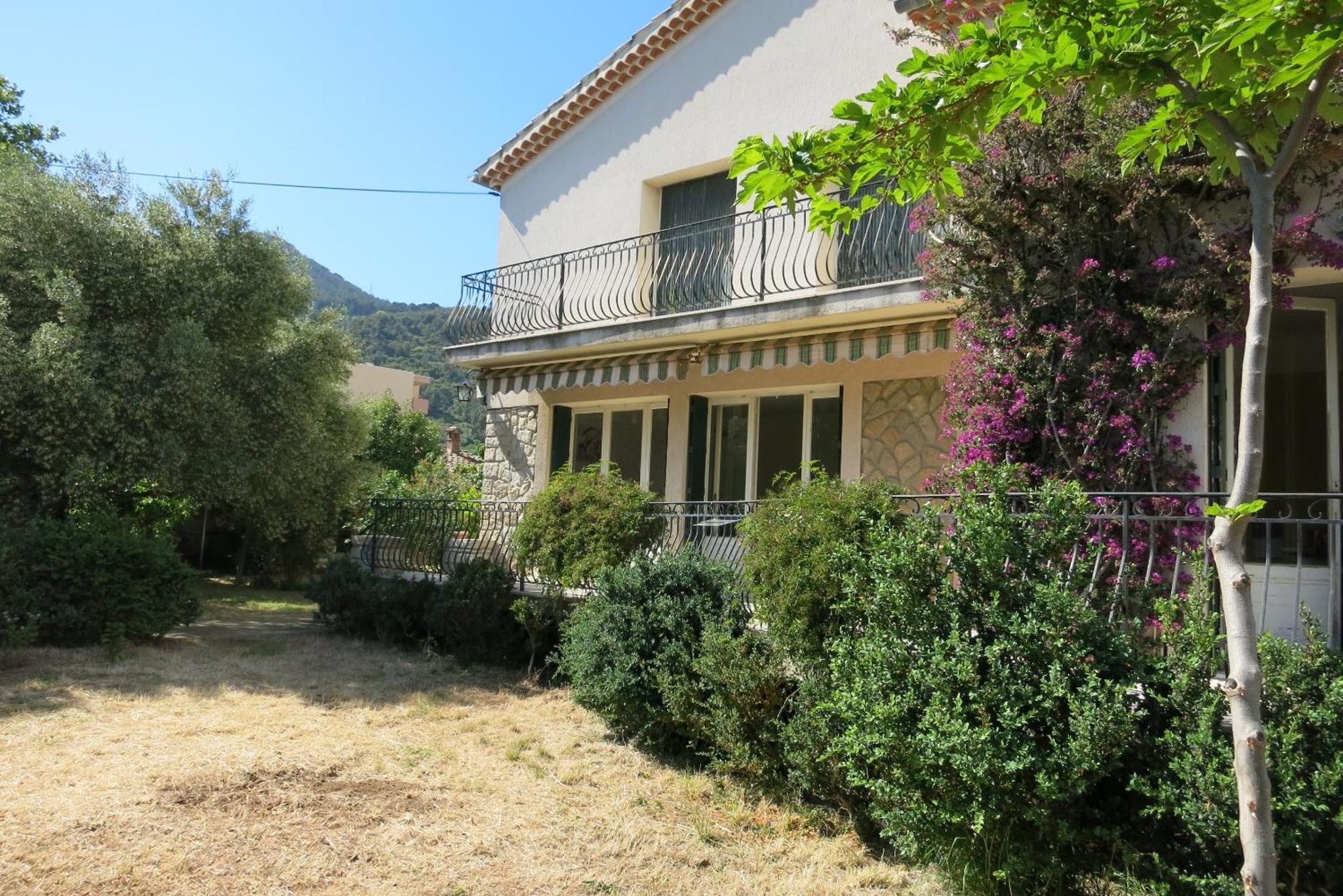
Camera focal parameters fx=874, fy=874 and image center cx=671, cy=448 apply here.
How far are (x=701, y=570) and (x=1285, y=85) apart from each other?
5.65m

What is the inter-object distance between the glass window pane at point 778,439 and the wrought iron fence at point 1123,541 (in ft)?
4.29

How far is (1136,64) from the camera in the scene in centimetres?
386

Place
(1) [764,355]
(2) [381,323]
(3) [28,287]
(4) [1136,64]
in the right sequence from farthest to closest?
(2) [381,323]
(3) [28,287]
(1) [764,355]
(4) [1136,64]

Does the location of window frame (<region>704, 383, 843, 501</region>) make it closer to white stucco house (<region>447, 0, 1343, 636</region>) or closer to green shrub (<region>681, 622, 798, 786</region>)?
white stucco house (<region>447, 0, 1343, 636</region>)

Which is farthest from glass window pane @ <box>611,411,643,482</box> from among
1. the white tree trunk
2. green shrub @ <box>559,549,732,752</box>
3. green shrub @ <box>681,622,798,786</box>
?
the white tree trunk

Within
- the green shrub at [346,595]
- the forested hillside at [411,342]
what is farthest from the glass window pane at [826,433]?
the forested hillside at [411,342]

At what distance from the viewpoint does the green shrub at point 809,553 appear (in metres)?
6.39

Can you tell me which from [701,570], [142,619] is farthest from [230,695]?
[701,570]

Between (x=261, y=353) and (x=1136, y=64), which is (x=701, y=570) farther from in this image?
(x=261, y=353)

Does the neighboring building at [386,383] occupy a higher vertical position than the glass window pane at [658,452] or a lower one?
higher

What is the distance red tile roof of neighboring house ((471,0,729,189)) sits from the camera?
13977 millimetres

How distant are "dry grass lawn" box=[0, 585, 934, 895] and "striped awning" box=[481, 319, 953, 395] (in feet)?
15.9

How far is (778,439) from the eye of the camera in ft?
42.6

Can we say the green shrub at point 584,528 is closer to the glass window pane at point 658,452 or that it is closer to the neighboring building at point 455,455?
the glass window pane at point 658,452
